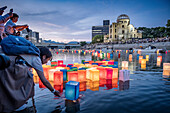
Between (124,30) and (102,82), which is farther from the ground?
(124,30)

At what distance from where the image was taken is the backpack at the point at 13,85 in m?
2.24

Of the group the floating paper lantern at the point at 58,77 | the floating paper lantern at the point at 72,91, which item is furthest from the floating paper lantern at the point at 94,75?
the floating paper lantern at the point at 72,91

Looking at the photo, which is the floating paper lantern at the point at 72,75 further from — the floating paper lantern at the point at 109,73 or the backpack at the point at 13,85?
the backpack at the point at 13,85

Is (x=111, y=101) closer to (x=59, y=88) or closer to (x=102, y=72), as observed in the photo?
(x=59, y=88)

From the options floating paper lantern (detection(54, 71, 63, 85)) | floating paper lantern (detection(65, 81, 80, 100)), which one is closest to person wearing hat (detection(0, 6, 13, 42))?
floating paper lantern (detection(54, 71, 63, 85))

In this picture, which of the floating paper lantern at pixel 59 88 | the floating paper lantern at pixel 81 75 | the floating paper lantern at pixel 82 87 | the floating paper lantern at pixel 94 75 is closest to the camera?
the floating paper lantern at pixel 59 88

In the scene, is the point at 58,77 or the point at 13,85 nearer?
the point at 13,85

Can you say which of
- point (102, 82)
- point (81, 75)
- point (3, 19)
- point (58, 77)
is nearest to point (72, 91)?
point (58, 77)

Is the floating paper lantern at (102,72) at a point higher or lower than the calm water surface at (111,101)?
higher

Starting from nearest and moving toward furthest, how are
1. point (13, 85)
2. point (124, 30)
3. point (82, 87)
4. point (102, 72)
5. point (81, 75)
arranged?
1. point (13, 85)
2. point (82, 87)
3. point (81, 75)
4. point (102, 72)
5. point (124, 30)

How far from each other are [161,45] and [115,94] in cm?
4217

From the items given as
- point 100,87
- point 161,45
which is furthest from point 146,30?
point 100,87

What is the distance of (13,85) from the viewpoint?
236 cm

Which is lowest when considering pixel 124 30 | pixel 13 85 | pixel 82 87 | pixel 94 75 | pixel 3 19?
pixel 82 87
